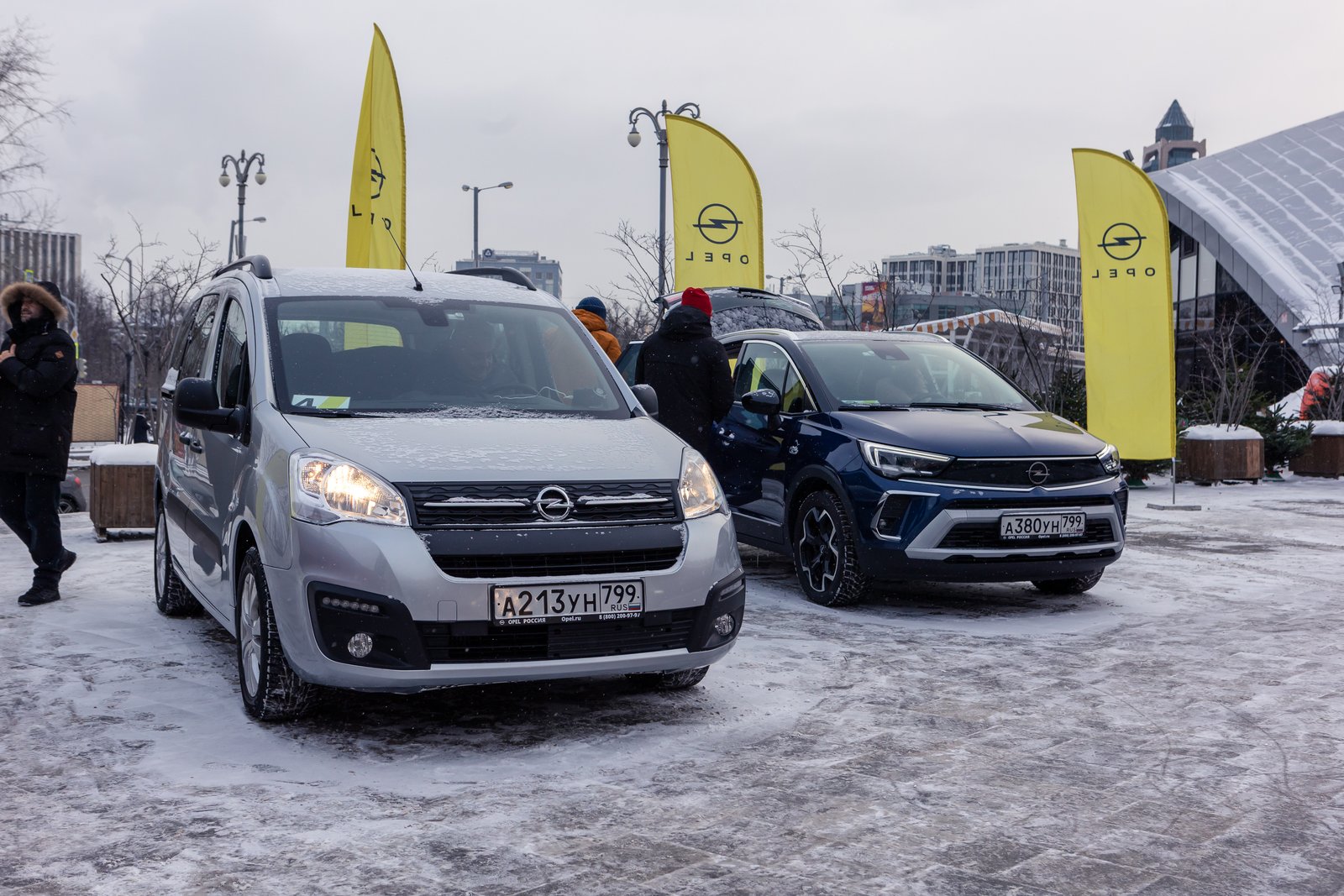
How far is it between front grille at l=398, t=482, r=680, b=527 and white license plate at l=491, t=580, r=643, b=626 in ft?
0.75

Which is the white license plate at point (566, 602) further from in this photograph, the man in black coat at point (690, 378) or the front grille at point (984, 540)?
the man in black coat at point (690, 378)

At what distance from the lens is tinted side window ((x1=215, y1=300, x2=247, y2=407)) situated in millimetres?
5703

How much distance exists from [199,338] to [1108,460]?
5.14 meters

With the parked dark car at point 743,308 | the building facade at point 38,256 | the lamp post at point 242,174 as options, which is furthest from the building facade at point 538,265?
the parked dark car at point 743,308

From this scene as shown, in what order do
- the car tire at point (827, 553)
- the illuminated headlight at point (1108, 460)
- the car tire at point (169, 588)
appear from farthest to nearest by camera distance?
the illuminated headlight at point (1108, 460) < the car tire at point (827, 553) < the car tire at point (169, 588)

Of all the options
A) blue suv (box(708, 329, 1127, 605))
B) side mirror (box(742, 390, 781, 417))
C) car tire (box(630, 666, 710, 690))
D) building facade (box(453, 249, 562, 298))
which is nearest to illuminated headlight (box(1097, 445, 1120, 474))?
blue suv (box(708, 329, 1127, 605))

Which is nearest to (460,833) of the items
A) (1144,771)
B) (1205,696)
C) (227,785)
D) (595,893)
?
(595,893)

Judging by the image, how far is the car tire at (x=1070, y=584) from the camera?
8.50 meters

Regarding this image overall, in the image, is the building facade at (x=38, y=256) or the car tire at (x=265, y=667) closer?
the car tire at (x=265, y=667)

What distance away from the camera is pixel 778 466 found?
27.9 ft

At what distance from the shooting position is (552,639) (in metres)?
4.67

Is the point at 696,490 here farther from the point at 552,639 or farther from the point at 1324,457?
the point at 1324,457

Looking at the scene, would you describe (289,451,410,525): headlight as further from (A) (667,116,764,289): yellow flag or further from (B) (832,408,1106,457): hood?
(A) (667,116,764,289): yellow flag

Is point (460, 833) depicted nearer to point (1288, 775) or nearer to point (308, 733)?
point (308, 733)
